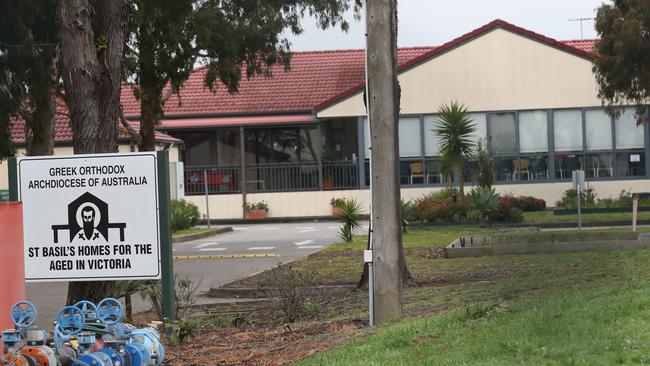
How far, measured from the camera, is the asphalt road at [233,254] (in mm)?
18327

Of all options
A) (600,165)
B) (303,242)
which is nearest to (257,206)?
(600,165)

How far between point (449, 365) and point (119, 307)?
2.75 meters

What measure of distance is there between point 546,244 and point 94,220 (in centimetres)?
Answer: 1207

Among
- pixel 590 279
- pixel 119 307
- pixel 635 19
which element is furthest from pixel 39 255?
pixel 635 19

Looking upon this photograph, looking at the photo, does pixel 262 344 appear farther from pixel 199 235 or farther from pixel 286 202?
pixel 286 202

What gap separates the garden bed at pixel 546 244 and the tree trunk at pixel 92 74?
10035 millimetres

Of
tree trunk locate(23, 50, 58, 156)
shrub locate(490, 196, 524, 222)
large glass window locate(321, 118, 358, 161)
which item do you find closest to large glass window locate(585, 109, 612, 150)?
large glass window locate(321, 118, 358, 161)

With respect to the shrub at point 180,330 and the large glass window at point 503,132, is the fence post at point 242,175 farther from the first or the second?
the shrub at point 180,330

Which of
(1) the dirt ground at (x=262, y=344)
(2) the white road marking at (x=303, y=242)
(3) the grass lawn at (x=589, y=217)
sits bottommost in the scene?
(1) the dirt ground at (x=262, y=344)

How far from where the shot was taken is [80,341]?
806 centimetres

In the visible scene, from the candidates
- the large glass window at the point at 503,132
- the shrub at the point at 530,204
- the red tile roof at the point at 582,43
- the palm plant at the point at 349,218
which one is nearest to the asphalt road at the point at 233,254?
the palm plant at the point at 349,218

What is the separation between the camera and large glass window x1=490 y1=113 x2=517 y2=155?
42688 millimetres

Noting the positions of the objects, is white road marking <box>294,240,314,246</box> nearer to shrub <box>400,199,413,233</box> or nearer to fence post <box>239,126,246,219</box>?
shrub <box>400,199,413,233</box>

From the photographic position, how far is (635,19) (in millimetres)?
29453
